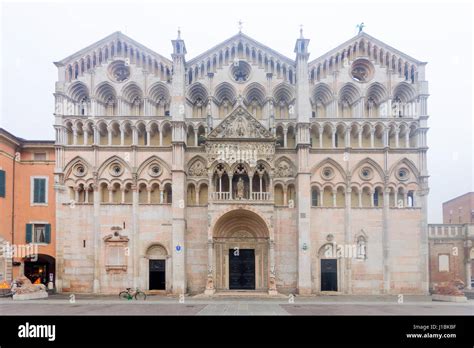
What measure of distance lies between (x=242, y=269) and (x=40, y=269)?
843 inches

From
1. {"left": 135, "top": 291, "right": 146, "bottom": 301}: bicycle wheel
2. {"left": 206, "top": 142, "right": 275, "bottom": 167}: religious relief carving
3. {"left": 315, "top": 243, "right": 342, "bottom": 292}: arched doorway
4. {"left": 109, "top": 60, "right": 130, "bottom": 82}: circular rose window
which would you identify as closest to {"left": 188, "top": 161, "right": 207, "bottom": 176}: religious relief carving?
{"left": 206, "top": 142, "right": 275, "bottom": 167}: religious relief carving

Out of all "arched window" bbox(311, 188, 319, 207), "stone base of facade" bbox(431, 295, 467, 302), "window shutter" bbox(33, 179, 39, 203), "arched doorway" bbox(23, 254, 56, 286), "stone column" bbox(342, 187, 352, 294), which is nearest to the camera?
"stone base of facade" bbox(431, 295, 467, 302)

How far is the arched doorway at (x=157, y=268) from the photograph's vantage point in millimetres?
37750

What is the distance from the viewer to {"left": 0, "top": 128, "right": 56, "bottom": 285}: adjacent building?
130 ft

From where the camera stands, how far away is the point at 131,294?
114 ft

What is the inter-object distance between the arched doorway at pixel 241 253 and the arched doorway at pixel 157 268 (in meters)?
4.56

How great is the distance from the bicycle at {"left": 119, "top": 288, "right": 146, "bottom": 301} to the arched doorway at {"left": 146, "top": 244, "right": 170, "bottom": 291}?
6.87 feet

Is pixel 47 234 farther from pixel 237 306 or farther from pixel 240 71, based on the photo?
pixel 240 71

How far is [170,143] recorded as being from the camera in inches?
1551

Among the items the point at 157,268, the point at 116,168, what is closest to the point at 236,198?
the point at 157,268

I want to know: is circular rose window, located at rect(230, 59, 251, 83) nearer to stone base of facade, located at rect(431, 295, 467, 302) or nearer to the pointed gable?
the pointed gable
